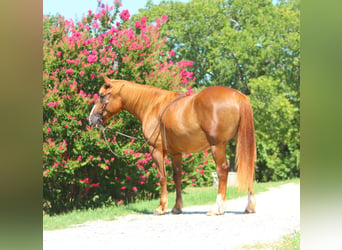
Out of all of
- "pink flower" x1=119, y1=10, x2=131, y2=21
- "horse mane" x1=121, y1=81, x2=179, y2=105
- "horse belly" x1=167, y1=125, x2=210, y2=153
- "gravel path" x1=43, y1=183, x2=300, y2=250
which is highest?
"pink flower" x1=119, y1=10, x2=131, y2=21

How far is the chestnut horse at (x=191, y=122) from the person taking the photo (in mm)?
6211

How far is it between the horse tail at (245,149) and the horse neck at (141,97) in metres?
1.32

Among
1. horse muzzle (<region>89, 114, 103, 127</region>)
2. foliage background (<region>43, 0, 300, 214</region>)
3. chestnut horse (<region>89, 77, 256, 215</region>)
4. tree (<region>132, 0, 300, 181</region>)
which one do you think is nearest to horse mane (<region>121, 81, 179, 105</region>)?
chestnut horse (<region>89, 77, 256, 215</region>)

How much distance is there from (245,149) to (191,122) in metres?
0.91

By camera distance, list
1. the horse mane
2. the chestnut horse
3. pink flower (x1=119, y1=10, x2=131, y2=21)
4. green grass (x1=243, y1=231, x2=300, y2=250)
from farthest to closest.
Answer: pink flower (x1=119, y1=10, x2=131, y2=21)
the horse mane
the chestnut horse
green grass (x1=243, y1=231, x2=300, y2=250)

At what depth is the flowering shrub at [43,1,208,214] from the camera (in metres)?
8.67

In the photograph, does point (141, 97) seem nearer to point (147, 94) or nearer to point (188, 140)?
point (147, 94)

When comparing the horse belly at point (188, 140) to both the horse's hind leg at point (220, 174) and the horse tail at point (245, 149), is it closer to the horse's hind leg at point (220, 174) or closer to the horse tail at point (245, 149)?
the horse's hind leg at point (220, 174)

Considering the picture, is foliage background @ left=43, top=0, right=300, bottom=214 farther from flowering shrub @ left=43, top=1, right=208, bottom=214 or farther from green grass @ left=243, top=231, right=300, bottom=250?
green grass @ left=243, top=231, right=300, bottom=250

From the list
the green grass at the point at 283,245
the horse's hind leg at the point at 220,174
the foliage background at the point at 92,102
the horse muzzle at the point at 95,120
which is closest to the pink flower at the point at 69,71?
the foliage background at the point at 92,102

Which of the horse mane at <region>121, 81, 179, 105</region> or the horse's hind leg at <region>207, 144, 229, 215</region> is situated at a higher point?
the horse mane at <region>121, 81, 179, 105</region>

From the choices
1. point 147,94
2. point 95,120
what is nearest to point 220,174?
point 147,94

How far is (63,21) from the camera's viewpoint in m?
9.42
